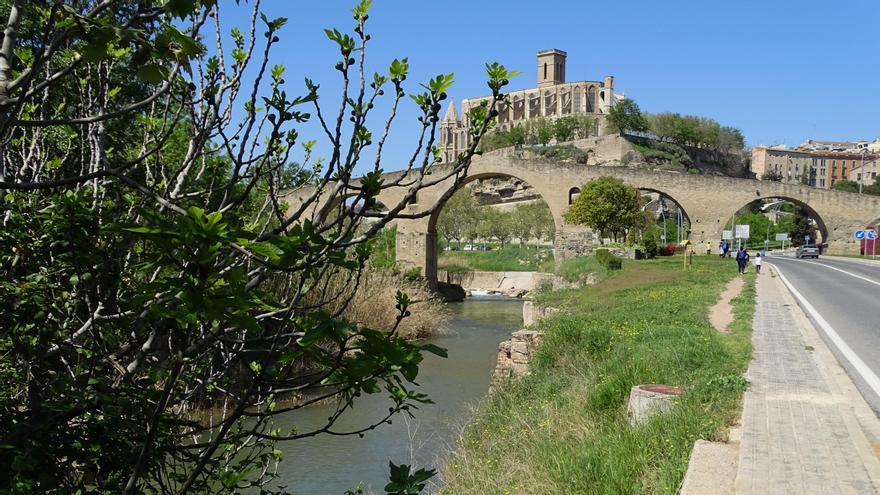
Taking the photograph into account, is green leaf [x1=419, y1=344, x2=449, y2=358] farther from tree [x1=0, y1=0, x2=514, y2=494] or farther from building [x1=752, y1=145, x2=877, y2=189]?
building [x1=752, y1=145, x2=877, y2=189]

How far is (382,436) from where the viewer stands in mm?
10125

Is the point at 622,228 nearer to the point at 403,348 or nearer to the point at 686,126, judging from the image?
the point at 403,348

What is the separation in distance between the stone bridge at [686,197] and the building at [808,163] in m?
85.4

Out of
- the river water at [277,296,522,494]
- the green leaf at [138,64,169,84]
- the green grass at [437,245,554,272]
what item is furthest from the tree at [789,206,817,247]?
the green leaf at [138,64,169,84]

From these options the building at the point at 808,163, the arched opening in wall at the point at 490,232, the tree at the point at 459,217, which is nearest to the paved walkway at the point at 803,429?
the arched opening in wall at the point at 490,232

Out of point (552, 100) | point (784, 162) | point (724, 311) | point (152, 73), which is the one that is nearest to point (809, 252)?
point (724, 311)

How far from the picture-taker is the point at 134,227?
5.28 feet

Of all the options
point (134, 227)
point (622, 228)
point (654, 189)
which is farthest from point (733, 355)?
point (654, 189)

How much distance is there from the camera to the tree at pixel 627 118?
80938mm

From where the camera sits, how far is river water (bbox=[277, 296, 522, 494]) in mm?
8516

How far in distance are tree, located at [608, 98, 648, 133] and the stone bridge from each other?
41.7 metres

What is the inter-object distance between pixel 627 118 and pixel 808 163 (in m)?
58.3

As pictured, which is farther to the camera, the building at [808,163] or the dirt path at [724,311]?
the building at [808,163]

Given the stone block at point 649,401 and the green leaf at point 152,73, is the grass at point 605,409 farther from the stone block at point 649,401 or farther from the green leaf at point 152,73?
the green leaf at point 152,73
